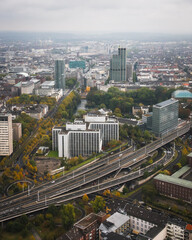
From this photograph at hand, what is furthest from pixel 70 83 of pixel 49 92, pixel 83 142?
pixel 83 142

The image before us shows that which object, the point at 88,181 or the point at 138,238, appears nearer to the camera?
the point at 138,238

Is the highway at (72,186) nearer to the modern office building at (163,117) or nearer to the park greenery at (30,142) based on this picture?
the park greenery at (30,142)

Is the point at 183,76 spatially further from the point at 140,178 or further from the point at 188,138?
the point at 140,178

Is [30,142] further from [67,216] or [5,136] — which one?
[67,216]

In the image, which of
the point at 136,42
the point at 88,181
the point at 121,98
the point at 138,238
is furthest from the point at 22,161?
the point at 136,42

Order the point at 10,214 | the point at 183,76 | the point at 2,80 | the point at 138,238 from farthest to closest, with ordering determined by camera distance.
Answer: the point at 183,76 < the point at 2,80 < the point at 10,214 < the point at 138,238
